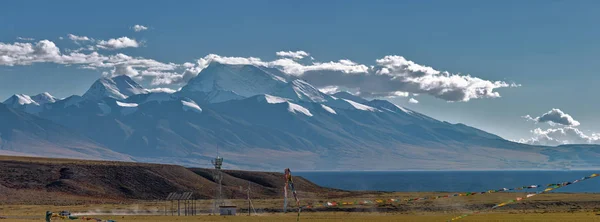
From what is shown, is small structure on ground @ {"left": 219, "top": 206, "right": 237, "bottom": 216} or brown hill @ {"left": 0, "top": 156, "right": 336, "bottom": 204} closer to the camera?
small structure on ground @ {"left": 219, "top": 206, "right": 237, "bottom": 216}

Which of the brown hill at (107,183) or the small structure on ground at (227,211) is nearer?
the small structure on ground at (227,211)

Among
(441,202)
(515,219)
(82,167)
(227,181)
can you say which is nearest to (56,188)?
(82,167)

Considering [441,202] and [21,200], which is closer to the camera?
[441,202]

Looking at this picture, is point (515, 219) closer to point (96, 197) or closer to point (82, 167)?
point (96, 197)

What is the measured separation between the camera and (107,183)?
177 metres

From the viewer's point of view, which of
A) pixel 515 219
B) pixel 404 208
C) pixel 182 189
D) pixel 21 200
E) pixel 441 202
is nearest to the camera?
pixel 515 219

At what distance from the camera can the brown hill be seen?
535ft

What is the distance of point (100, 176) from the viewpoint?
181 meters

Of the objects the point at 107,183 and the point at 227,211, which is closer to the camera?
the point at 227,211

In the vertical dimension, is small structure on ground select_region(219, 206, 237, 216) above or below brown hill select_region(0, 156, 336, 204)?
below

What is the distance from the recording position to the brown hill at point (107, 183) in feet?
535

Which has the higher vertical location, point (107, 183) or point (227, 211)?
point (107, 183)

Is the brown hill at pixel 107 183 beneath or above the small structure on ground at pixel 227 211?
above

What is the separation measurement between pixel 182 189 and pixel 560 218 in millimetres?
116954
